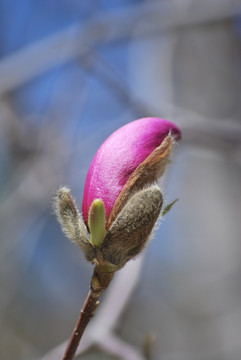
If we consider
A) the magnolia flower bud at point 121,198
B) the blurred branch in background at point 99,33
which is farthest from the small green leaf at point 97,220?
the blurred branch in background at point 99,33

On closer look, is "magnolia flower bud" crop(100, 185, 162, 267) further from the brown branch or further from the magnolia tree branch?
the magnolia tree branch

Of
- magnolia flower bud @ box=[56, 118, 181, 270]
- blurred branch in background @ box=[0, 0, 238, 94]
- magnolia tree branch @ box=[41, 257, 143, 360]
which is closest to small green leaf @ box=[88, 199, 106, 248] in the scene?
magnolia flower bud @ box=[56, 118, 181, 270]

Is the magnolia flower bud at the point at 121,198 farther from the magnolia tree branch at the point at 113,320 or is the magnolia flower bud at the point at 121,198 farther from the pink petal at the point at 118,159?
the magnolia tree branch at the point at 113,320

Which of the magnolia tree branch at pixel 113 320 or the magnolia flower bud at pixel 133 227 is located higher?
the magnolia flower bud at pixel 133 227

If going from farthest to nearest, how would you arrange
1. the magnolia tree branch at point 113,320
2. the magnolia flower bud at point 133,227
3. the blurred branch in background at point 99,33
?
1. the blurred branch in background at point 99,33
2. the magnolia tree branch at point 113,320
3. the magnolia flower bud at point 133,227

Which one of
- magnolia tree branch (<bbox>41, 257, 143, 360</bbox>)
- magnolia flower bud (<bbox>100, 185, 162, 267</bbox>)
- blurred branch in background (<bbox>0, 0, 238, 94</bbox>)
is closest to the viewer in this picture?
magnolia flower bud (<bbox>100, 185, 162, 267</bbox>)

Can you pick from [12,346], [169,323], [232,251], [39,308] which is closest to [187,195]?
[232,251]

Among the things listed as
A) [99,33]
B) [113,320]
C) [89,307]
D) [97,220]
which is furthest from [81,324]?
[99,33]

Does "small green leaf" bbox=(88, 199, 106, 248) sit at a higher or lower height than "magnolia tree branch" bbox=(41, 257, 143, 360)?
higher
